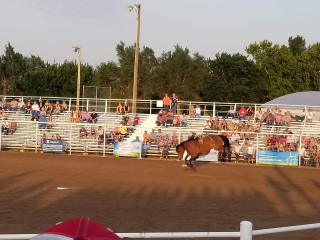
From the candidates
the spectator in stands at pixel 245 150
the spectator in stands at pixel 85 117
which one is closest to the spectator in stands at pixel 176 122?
the spectator in stands at pixel 245 150

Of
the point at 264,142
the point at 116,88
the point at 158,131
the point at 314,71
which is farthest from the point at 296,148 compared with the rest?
the point at 116,88

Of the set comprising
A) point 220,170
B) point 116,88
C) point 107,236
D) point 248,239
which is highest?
point 116,88

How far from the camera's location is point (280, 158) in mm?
23031

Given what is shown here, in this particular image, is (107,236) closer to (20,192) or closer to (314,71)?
(20,192)

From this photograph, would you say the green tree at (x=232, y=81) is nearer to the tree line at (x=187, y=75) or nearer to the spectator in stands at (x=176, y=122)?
the tree line at (x=187, y=75)

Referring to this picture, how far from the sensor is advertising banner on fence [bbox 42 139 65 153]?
995 inches

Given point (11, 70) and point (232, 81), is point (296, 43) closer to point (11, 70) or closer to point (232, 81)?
point (232, 81)

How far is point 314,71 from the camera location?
62344 millimetres

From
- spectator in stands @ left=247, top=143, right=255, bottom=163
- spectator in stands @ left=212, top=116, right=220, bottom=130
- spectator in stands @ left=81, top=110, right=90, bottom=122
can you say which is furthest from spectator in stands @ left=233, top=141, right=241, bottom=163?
spectator in stands @ left=81, top=110, right=90, bottom=122

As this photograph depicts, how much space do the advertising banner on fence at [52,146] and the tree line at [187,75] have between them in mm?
37605

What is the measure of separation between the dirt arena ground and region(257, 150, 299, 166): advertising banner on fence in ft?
7.29

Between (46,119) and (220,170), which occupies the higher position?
(46,119)

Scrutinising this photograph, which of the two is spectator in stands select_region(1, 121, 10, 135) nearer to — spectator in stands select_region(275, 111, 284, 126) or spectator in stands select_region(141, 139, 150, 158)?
spectator in stands select_region(141, 139, 150, 158)

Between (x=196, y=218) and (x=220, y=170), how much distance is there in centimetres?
1051
